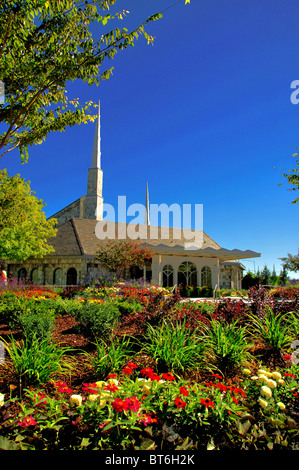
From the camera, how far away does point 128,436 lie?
2.34 metres

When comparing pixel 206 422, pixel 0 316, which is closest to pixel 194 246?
pixel 0 316

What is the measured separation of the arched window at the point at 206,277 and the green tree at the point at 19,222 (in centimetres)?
1138

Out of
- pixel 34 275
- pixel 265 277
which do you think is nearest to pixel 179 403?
pixel 34 275

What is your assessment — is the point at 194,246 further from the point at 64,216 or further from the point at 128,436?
the point at 128,436

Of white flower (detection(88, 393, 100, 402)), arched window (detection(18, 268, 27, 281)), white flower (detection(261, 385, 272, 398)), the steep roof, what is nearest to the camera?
white flower (detection(88, 393, 100, 402))

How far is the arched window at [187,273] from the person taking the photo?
22.3 metres

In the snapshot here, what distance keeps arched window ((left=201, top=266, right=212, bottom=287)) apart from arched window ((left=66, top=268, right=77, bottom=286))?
938 cm

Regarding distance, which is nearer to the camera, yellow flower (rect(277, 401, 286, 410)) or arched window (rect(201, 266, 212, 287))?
yellow flower (rect(277, 401, 286, 410))

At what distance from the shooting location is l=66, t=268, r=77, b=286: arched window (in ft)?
68.9

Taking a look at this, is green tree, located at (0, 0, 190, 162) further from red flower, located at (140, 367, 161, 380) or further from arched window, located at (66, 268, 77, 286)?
arched window, located at (66, 268, 77, 286)

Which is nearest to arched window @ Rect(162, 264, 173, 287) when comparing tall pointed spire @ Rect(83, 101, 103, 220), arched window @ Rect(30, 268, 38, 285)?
arched window @ Rect(30, 268, 38, 285)

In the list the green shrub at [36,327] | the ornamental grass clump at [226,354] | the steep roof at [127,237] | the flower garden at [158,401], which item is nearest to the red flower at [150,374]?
the flower garden at [158,401]

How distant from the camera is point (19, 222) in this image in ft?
69.6
